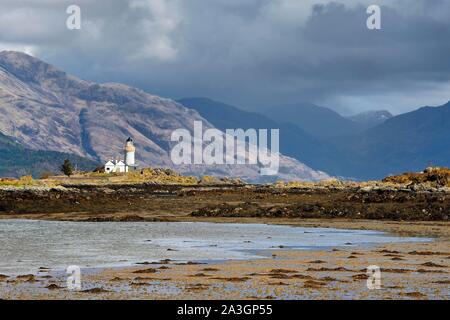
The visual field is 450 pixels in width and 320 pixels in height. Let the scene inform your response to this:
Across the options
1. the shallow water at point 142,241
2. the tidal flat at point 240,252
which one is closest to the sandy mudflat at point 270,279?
the tidal flat at point 240,252

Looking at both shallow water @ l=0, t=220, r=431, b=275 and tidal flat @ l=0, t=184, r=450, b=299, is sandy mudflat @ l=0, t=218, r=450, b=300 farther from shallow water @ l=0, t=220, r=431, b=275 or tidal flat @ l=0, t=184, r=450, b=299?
shallow water @ l=0, t=220, r=431, b=275

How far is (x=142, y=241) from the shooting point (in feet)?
159

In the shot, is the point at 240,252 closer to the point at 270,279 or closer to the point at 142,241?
the point at 142,241

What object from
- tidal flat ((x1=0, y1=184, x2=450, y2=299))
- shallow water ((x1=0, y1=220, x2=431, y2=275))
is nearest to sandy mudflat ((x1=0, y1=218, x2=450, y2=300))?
tidal flat ((x1=0, y1=184, x2=450, y2=299))

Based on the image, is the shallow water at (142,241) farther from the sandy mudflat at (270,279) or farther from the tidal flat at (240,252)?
the sandy mudflat at (270,279)

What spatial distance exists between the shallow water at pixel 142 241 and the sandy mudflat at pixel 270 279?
2.79 metres

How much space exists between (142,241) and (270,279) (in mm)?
19266

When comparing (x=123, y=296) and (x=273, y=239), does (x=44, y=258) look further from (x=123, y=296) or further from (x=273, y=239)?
(x=273, y=239)

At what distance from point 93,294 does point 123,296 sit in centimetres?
103

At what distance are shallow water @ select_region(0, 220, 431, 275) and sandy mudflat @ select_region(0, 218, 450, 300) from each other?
279cm

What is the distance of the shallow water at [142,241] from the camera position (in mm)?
38062

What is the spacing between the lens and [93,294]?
26.1 metres

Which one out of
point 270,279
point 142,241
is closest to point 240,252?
point 142,241
